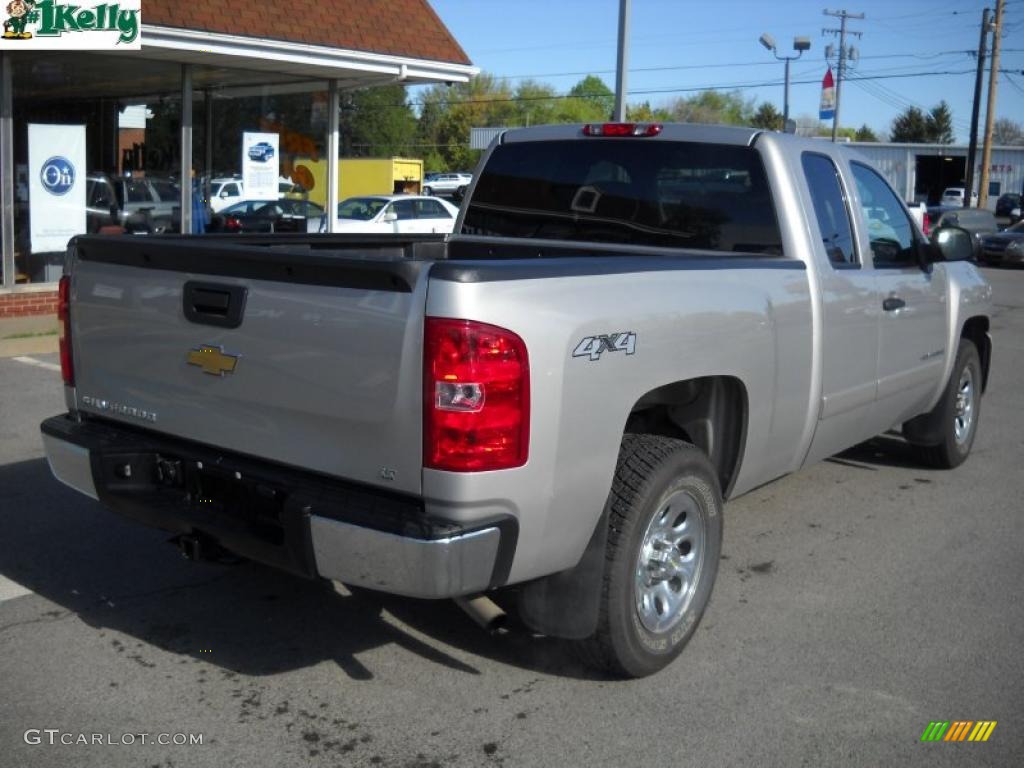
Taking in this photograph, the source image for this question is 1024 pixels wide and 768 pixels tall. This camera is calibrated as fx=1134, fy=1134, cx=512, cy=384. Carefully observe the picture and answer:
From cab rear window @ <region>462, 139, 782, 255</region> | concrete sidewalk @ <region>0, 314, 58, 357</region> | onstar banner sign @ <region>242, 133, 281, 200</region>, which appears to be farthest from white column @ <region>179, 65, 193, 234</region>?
cab rear window @ <region>462, 139, 782, 255</region>

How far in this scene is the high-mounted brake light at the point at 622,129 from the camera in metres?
5.57

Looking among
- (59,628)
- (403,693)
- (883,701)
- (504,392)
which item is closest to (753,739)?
(883,701)

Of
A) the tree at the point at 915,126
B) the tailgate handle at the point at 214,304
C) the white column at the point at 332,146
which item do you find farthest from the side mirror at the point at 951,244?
the tree at the point at 915,126

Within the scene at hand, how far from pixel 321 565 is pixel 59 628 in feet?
5.41

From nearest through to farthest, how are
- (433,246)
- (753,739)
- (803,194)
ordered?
(753,739) → (803,194) → (433,246)

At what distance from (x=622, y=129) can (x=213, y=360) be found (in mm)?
2696

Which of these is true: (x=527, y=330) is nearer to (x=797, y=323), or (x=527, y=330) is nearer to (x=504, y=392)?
(x=504, y=392)

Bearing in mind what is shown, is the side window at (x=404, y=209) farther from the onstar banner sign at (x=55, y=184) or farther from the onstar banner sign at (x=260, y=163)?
the onstar banner sign at (x=55, y=184)

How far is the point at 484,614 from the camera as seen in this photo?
12.5 ft

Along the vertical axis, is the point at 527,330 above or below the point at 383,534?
above

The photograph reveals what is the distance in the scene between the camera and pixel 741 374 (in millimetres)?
4418

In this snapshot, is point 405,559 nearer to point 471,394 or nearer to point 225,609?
point 471,394

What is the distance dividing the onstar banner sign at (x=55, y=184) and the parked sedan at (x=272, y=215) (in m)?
2.95

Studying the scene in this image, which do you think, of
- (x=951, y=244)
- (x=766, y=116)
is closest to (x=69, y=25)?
(x=951, y=244)
